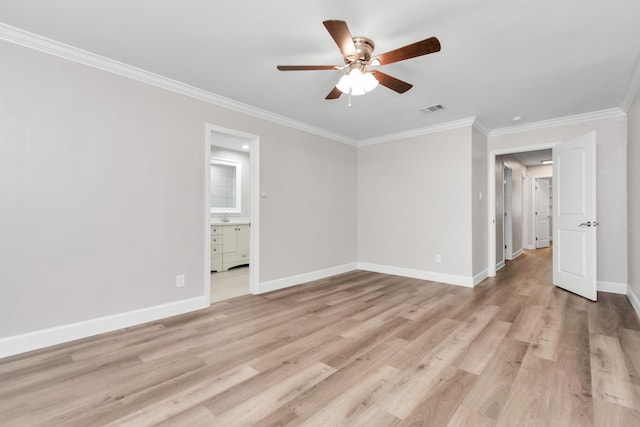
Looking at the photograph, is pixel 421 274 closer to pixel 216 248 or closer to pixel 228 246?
pixel 228 246

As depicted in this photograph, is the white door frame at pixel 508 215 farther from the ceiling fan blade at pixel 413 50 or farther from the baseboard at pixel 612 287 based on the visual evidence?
the ceiling fan blade at pixel 413 50

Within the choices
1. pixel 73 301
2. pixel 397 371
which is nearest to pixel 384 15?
pixel 397 371

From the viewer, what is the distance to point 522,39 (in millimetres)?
2275

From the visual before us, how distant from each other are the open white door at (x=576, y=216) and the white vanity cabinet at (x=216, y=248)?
5.36m

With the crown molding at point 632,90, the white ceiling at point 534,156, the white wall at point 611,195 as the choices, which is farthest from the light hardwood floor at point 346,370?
the white ceiling at point 534,156

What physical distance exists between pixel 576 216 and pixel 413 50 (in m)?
3.52

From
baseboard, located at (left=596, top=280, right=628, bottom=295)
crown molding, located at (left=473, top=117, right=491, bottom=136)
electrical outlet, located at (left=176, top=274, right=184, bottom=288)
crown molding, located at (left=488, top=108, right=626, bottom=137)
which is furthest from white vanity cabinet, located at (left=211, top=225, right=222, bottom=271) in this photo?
baseboard, located at (left=596, top=280, right=628, bottom=295)

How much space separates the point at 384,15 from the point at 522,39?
116 cm

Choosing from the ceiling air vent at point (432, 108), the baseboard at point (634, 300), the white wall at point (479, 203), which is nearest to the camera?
the baseboard at point (634, 300)

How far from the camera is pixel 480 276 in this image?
4.54 metres

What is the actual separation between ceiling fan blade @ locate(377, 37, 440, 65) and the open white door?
3090 millimetres

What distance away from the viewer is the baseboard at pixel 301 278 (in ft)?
13.1

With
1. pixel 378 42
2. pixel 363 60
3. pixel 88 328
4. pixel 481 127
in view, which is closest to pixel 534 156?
pixel 481 127

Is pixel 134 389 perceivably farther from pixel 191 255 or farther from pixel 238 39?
pixel 238 39
